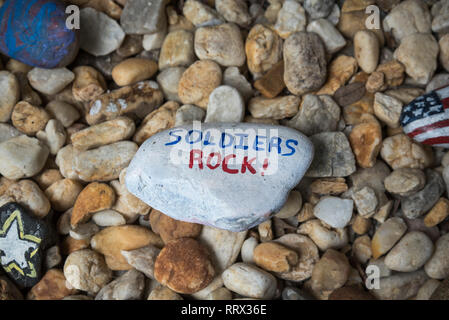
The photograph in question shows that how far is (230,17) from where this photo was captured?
1276 millimetres

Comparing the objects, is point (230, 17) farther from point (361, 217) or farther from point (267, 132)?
point (361, 217)

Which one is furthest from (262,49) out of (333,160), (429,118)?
(429,118)

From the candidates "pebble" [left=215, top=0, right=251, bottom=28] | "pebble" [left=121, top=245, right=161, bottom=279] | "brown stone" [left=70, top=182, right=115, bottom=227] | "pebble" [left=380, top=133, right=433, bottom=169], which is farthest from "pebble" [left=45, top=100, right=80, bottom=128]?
"pebble" [left=380, top=133, right=433, bottom=169]

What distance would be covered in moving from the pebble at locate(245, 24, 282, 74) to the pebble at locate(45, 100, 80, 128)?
0.61 meters

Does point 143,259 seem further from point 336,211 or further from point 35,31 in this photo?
point 35,31

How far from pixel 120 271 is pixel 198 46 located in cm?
75

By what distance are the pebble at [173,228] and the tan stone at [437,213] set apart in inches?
25.5

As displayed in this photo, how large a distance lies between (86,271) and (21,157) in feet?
1.33

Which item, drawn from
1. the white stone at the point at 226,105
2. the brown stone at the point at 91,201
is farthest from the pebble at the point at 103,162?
the white stone at the point at 226,105

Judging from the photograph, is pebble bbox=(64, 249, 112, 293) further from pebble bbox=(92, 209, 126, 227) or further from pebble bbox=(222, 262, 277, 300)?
pebble bbox=(222, 262, 277, 300)

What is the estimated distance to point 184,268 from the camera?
1.06 m

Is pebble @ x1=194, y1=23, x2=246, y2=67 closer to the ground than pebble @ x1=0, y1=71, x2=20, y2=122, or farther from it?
farther from it

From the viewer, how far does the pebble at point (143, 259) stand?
1.13 meters

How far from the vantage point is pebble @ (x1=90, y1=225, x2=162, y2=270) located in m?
1.16
